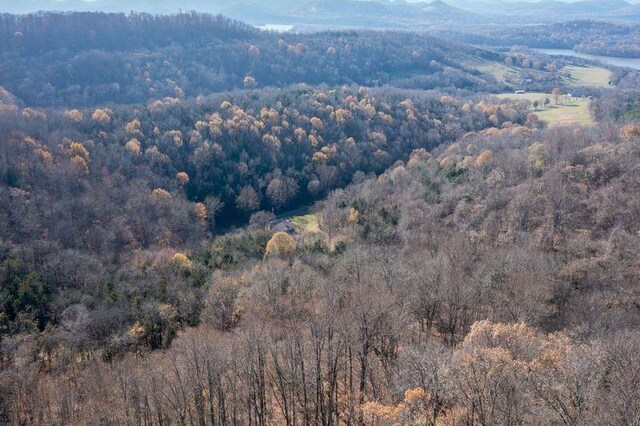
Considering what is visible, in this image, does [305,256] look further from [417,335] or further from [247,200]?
[247,200]

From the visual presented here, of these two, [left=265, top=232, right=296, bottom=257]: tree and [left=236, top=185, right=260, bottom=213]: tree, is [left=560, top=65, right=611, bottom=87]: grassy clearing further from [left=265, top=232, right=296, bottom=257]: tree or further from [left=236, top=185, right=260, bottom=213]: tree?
[left=265, top=232, right=296, bottom=257]: tree

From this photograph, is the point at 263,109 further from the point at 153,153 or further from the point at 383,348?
the point at 383,348

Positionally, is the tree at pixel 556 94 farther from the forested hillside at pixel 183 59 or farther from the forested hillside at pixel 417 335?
the forested hillside at pixel 417 335

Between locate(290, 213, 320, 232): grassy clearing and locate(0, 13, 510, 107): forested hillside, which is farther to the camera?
locate(0, 13, 510, 107): forested hillside

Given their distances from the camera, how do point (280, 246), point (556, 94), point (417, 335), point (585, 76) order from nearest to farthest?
1. point (417, 335)
2. point (280, 246)
3. point (556, 94)
4. point (585, 76)

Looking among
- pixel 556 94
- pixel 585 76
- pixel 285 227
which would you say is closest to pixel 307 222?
pixel 285 227

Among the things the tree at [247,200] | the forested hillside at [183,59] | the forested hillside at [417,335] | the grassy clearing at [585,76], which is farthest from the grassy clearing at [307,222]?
→ the grassy clearing at [585,76]

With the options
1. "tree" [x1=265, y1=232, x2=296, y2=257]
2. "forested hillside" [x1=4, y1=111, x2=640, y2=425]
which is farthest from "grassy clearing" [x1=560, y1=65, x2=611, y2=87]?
"tree" [x1=265, y1=232, x2=296, y2=257]
